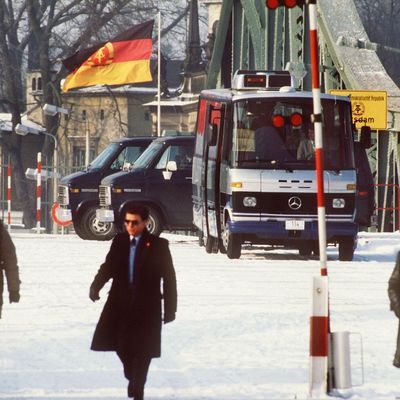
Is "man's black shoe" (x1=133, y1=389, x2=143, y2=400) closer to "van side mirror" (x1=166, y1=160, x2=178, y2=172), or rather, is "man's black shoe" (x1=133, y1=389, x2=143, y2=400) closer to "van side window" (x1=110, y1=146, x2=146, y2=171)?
"van side mirror" (x1=166, y1=160, x2=178, y2=172)

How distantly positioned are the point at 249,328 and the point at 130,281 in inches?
188

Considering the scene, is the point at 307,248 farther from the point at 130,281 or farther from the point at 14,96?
the point at 14,96

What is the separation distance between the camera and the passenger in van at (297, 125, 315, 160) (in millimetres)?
25016

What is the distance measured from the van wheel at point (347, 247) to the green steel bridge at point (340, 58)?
5.83 metres

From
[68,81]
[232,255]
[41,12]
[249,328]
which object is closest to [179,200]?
[232,255]

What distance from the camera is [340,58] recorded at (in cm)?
3447

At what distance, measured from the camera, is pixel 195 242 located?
3281cm

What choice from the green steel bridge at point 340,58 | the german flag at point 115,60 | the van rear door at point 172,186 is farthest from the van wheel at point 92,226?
the german flag at point 115,60

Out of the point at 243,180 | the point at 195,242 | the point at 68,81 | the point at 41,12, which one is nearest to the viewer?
the point at 243,180

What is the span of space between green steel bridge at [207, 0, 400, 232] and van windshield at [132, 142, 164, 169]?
3.88 meters

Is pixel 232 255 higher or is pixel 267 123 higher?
pixel 267 123

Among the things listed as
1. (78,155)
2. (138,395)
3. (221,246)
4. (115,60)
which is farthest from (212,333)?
(78,155)

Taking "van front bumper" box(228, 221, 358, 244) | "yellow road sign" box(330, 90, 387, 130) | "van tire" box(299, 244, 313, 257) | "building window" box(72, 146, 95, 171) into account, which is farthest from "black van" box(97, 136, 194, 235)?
"building window" box(72, 146, 95, 171)

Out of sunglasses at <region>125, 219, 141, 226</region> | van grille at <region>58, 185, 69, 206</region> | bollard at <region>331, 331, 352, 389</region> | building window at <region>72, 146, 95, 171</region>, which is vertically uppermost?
sunglasses at <region>125, 219, 141, 226</region>
